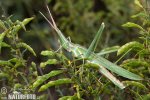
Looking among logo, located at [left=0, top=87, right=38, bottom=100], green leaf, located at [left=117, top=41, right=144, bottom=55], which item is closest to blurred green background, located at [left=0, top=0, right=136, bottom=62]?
logo, located at [left=0, top=87, right=38, bottom=100]

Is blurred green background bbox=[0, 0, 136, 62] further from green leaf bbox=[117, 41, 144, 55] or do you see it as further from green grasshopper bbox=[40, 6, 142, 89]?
green leaf bbox=[117, 41, 144, 55]

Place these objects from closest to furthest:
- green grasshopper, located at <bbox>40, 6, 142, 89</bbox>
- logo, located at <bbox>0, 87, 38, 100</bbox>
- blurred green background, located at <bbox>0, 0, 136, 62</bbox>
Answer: green grasshopper, located at <bbox>40, 6, 142, 89</bbox>
logo, located at <bbox>0, 87, 38, 100</bbox>
blurred green background, located at <bbox>0, 0, 136, 62</bbox>

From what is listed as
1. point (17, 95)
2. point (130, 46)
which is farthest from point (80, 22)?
point (130, 46)

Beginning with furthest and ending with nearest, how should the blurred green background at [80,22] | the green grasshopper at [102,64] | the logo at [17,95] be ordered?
the blurred green background at [80,22], the logo at [17,95], the green grasshopper at [102,64]

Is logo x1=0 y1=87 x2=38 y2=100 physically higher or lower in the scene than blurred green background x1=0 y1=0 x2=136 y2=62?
lower

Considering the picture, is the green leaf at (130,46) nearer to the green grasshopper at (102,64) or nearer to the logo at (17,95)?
the green grasshopper at (102,64)

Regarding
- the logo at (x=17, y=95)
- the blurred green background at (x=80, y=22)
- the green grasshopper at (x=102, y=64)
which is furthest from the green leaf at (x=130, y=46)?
the blurred green background at (x=80, y=22)

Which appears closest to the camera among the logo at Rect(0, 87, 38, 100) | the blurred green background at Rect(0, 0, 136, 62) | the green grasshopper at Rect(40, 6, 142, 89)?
the green grasshopper at Rect(40, 6, 142, 89)

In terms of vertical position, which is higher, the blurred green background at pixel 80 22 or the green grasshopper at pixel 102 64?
the blurred green background at pixel 80 22

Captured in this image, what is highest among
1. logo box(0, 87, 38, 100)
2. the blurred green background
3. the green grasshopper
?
the blurred green background

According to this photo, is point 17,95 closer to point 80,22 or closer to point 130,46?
point 130,46

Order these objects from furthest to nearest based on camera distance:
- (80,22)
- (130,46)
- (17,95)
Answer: (80,22)
(17,95)
(130,46)

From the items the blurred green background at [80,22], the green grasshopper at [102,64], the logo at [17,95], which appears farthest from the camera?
the blurred green background at [80,22]

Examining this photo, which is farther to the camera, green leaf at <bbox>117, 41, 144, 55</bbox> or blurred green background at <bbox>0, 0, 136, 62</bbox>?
blurred green background at <bbox>0, 0, 136, 62</bbox>
